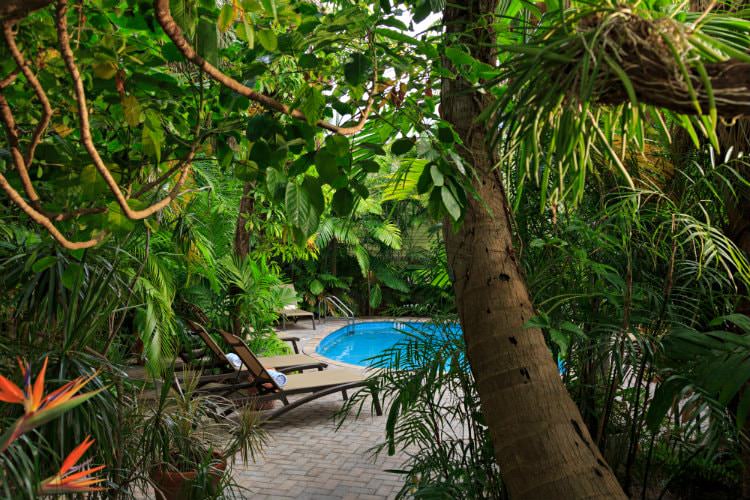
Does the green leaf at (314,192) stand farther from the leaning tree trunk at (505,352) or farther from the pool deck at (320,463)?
the pool deck at (320,463)

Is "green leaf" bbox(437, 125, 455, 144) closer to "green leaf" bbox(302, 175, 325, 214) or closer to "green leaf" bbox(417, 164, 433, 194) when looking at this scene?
"green leaf" bbox(417, 164, 433, 194)

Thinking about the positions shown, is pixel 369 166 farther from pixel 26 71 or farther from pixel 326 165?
pixel 26 71

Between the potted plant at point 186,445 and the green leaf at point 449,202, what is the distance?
178 cm

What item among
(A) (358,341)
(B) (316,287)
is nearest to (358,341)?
(A) (358,341)

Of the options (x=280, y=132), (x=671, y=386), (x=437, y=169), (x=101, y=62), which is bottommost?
(x=671, y=386)

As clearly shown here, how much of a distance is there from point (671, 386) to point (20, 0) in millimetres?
1838

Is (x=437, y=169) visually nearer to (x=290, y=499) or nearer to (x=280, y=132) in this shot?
(x=280, y=132)

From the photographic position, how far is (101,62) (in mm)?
1311

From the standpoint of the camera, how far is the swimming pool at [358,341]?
1228 cm

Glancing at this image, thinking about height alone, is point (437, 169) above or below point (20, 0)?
below

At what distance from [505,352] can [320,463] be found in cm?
354

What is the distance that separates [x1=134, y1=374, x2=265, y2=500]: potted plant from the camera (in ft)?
8.86

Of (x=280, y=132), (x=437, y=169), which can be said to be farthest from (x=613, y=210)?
(x=280, y=132)

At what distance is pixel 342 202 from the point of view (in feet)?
4.30
